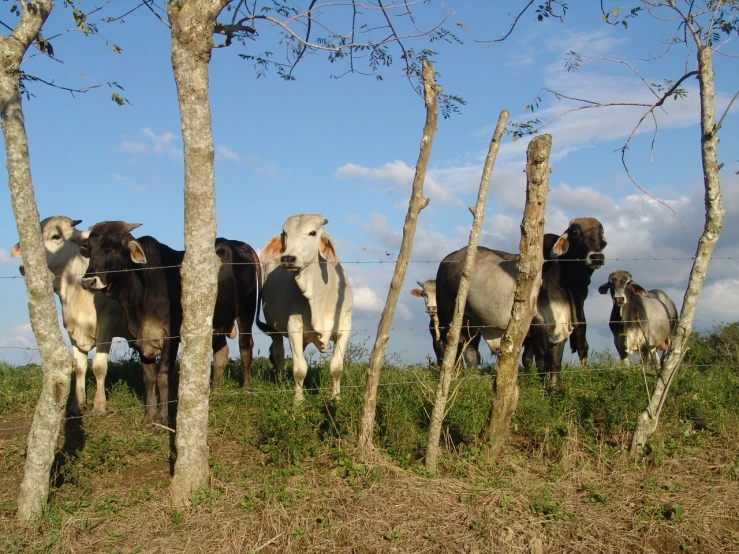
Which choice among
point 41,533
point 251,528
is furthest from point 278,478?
point 41,533

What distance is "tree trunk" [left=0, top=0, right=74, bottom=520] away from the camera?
579 cm

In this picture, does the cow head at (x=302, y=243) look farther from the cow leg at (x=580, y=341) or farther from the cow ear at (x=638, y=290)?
the cow ear at (x=638, y=290)

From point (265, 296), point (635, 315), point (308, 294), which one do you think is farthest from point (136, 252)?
point (635, 315)

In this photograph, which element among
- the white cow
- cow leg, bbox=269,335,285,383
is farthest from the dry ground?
cow leg, bbox=269,335,285,383

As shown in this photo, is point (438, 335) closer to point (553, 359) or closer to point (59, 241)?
point (553, 359)

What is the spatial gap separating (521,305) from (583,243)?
3902 millimetres

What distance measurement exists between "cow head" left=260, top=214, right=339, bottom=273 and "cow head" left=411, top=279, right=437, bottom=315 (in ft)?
14.8

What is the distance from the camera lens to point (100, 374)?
357 inches

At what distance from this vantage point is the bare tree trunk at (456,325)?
640 cm

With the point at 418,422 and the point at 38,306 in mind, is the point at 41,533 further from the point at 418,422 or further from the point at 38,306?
the point at 418,422

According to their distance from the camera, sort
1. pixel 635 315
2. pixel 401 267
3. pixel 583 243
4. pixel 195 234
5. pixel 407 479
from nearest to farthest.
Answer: pixel 195 234 → pixel 407 479 → pixel 401 267 → pixel 583 243 → pixel 635 315

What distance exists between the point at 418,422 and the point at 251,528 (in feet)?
7.15

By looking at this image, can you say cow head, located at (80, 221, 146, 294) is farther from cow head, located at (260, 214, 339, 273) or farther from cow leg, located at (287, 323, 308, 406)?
cow leg, located at (287, 323, 308, 406)

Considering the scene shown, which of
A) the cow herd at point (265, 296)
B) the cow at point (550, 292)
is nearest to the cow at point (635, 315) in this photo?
the cow herd at point (265, 296)
